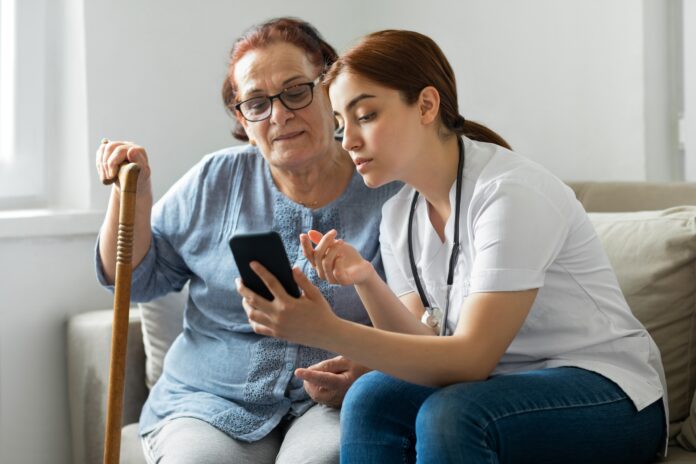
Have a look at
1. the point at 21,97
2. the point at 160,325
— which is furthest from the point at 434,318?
the point at 21,97

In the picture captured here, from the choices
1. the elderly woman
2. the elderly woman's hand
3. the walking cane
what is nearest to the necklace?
the elderly woman

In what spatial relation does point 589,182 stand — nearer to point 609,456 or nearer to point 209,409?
point 609,456

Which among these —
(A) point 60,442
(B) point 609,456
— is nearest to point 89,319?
(A) point 60,442

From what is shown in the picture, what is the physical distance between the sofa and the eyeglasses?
51 cm

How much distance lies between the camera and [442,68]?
5.01 feet

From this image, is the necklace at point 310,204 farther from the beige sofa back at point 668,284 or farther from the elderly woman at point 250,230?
the beige sofa back at point 668,284

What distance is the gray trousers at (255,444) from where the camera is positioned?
5.20 ft

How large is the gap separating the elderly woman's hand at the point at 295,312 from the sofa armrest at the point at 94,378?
89 cm

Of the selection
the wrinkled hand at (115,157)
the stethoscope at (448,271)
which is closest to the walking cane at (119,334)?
the wrinkled hand at (115,157)

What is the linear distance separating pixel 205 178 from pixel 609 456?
0.97 metres

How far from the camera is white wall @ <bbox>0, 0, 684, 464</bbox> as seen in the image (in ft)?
7.17

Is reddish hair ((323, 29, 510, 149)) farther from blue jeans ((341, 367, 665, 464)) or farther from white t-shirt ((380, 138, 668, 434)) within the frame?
blue jeans ((341, 367, 665, 464))

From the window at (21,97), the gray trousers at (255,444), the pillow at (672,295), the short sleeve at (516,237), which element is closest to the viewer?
the short sleeve at (516,237)

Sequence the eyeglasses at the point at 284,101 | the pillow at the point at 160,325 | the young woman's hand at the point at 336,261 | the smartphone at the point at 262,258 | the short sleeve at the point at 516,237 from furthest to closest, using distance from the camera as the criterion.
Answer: the pillow at the point at 160,325
the eyeglasses at the point at 284,101
the young woman's hand at the point at 336,261
the short sleeve at the point at 516,237
the smartphone at the point at 262,258
